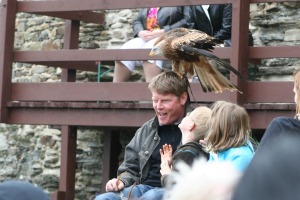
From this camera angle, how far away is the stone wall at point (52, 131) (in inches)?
409

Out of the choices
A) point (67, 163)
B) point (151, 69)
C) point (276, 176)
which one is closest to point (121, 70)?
point (151, 69)

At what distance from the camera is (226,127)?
15.8 ft

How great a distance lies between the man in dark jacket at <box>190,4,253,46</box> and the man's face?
2.42 m

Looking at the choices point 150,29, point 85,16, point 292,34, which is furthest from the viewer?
point 85,16

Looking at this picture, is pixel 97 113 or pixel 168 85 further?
pixel 97 113

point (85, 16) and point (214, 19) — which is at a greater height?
point (85, 16)

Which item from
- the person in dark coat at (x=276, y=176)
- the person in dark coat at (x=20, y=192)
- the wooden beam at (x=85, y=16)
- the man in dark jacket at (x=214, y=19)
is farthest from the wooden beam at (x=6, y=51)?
the person in dark coat at (x=276, y=176)

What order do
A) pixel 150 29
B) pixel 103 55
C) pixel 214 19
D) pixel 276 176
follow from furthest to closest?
pixel 150 29
pixel 214 19
pixel 103 55
pixel 276 176

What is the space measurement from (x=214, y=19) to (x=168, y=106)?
269 centimetres

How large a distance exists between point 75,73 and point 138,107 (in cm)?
224

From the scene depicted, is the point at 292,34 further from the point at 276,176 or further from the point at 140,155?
the point at 276,176

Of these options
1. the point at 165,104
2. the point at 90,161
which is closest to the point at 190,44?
the point at 165,104

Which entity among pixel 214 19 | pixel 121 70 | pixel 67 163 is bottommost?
pixel 67 163

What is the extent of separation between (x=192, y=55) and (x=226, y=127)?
149 centimetres
